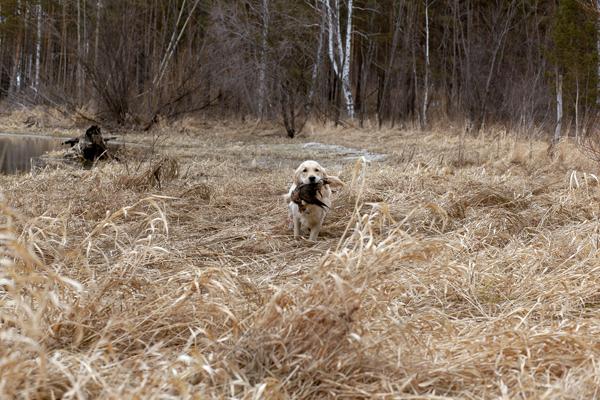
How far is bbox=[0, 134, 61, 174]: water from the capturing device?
8.61 metres

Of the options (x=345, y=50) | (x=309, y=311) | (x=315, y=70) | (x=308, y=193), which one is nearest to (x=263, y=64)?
(x=315, y=70)

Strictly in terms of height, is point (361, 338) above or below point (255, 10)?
below

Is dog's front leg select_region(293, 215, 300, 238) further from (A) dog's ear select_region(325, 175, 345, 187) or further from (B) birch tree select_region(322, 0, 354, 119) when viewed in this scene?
(B) birch tree select_region(322, 0, 354, 119)

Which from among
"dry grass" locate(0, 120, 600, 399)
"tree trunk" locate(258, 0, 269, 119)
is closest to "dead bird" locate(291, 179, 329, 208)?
"dry grass" locate(0, 120, 600, 399)

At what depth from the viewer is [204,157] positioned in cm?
995

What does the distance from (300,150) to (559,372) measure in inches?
398

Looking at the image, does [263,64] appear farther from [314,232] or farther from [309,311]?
[309,311]

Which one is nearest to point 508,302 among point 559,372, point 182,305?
point 559,372

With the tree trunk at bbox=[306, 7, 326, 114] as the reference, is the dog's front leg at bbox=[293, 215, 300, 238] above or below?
below

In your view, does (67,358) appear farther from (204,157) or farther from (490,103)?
(490,103)

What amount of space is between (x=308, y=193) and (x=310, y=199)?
0.15ft

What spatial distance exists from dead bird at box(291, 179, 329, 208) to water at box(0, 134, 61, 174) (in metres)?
3.99

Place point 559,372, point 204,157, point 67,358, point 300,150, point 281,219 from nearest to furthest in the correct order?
point 67,358, point 559,372, point 281,219, point 204,157, point 300,150

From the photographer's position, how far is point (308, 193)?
418 centimetres
